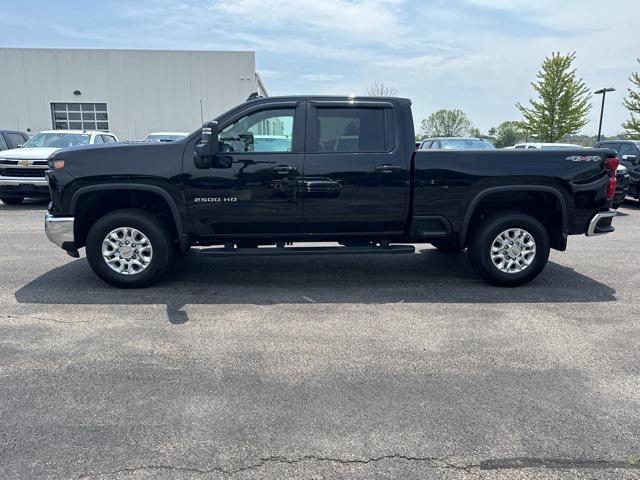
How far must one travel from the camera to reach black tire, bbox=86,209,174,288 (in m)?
5.31

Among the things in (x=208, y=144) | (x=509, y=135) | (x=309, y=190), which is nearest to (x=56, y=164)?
(x=208, y=144)

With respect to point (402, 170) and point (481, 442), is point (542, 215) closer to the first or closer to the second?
point (402, 170)

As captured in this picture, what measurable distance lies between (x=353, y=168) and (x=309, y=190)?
0.54m

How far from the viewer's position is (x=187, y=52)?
30.4 meters

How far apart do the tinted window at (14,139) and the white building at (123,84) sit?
15.5 m

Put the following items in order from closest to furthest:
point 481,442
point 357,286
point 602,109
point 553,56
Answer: point 481,442
point 357,286
point 602,109
point 553,56

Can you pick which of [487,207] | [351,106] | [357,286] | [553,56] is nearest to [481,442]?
[357,286]

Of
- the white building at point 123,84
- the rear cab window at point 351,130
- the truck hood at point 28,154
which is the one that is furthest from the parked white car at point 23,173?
the white building at point 123,84

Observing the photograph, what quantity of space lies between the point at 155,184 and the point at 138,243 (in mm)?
688

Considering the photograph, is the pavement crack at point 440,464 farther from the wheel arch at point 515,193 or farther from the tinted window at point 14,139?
the tinted window at point 14,139

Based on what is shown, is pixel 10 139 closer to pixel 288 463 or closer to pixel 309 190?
pixel 309 190

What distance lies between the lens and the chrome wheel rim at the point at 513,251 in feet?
18.3

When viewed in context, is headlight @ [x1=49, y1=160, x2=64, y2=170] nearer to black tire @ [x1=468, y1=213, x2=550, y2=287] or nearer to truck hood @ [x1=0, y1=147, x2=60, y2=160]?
black tire @ [x1=468, y1=213, x2=550, y2=287]

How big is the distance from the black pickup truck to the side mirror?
47 mm
